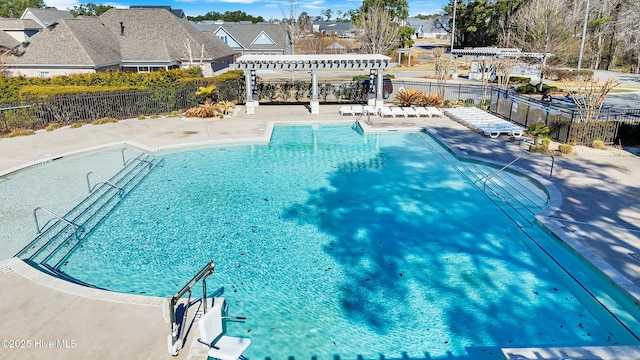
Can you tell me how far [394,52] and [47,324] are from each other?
61966mm

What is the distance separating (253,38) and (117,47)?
32977 millimetres

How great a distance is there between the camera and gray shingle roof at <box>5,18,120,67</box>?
3077 cm

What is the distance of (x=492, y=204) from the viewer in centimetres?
1296

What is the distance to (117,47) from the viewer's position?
115 ft

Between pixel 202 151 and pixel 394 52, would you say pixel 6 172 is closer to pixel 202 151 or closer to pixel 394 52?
pixel 202 151

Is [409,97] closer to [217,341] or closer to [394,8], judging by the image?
[217,341]

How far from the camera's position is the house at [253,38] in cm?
6412

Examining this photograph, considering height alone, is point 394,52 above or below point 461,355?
above

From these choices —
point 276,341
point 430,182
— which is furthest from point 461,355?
point 430,182

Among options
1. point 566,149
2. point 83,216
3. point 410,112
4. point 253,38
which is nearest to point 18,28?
point 253,38

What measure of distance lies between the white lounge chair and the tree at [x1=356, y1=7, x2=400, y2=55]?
5098 centimetres

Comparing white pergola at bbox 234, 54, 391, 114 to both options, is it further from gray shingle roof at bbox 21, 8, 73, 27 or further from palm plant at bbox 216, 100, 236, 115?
gray shingle roof at bbox 21, 8, 73, 27

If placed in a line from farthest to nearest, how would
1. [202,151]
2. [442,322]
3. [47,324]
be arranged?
[202,151] < [442,322] < [47,324]

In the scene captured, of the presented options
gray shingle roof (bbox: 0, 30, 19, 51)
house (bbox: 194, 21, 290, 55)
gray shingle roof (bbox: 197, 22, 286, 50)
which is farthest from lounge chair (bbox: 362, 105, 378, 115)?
gray shingle roof (bbox: 197, 22, 286, 50)
